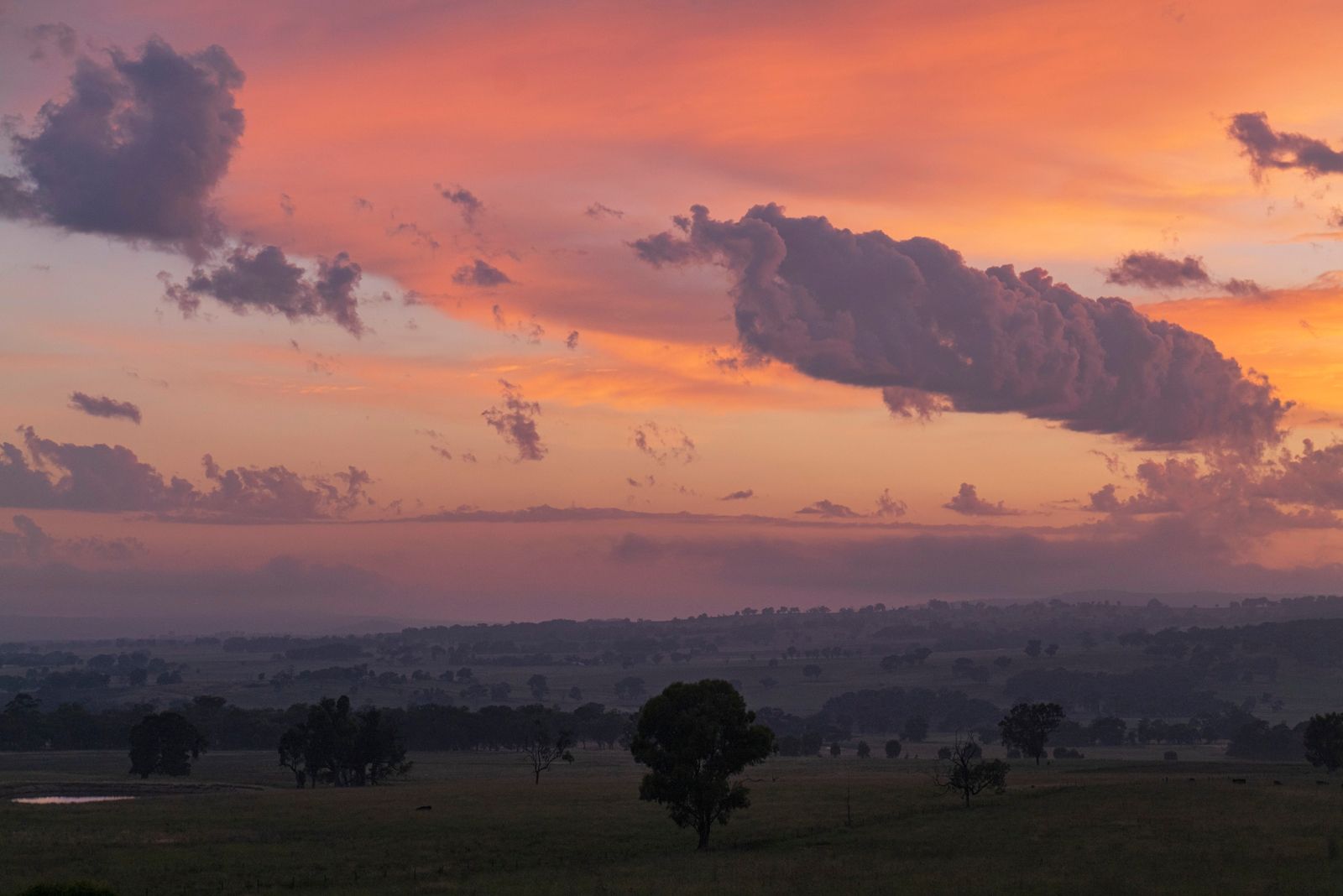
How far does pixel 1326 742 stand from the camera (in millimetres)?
121500

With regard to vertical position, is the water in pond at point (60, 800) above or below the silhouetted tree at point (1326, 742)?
below

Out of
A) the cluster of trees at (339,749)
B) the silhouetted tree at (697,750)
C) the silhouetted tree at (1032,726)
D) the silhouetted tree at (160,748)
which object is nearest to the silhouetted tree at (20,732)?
the silhouetted tree at (160,748)

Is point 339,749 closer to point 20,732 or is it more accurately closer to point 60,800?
point 60,800

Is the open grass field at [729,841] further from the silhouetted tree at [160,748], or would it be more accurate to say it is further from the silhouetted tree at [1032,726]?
the silhouetted tree at [1032,726]

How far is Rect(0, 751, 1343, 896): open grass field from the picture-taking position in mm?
57562

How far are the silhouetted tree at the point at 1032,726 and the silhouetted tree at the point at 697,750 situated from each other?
8050 cm

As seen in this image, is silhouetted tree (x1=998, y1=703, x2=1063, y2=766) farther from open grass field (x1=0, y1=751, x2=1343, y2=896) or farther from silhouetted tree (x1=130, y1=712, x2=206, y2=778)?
silhouetted tree (x1=130, y1=712, x2=206, y2=778)

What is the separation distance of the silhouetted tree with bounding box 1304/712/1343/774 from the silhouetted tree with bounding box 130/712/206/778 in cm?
12267

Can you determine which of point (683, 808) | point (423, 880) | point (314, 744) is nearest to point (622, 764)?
point (314, 744)

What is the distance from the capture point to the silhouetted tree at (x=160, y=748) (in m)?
146

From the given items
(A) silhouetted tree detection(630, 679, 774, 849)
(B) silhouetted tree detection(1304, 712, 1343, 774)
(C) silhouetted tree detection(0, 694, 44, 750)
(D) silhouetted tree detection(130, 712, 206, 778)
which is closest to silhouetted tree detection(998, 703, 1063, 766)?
(B) silhouetted tree detection(1304, 712, 1343, 774)

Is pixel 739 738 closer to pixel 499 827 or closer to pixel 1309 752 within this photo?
pixel 499 827

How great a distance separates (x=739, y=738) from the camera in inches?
3078

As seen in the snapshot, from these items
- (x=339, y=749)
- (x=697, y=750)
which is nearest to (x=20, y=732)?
(x=339, y=749)
